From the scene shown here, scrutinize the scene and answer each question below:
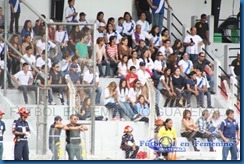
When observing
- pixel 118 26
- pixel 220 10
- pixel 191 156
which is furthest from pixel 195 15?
pixel 191 156

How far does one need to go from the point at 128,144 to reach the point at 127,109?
43.2 inches

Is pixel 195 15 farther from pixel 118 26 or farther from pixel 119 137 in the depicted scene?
pixel 119 137

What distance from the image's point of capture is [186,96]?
86.7ft

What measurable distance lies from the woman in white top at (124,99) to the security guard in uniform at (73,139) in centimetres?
179

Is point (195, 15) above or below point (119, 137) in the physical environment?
above

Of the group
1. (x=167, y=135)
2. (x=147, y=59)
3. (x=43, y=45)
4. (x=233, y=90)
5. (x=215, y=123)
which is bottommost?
(x=167, y=135)

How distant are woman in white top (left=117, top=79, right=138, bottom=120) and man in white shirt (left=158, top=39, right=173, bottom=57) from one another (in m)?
2.16

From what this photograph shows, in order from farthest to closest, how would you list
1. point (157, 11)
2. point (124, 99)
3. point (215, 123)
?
point (157, 11) → point (215, 123) → point (124, 99)

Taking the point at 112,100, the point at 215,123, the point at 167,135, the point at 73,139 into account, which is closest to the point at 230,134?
the point at 215,123

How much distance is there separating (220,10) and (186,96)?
501cm

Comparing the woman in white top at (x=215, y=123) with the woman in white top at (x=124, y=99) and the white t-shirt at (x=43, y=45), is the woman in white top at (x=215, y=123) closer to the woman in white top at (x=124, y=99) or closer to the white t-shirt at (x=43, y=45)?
the woman in white top at (x=124, y=99)

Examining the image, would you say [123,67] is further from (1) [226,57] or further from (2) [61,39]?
(1) [226,57]

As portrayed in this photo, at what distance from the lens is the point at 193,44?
2848cm

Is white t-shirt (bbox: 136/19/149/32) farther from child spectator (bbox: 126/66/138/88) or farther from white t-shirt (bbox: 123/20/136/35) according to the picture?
child spectator (bbox: 126/66/138/88)
